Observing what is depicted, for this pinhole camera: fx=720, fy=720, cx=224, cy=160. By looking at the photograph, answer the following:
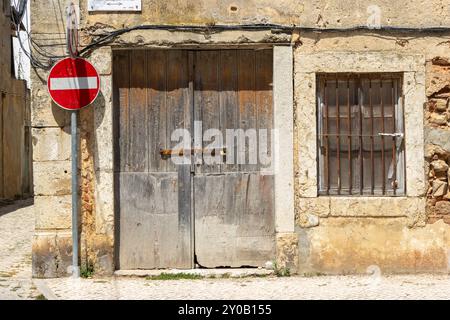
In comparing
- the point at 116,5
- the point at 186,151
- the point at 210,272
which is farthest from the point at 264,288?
the point at 116,5

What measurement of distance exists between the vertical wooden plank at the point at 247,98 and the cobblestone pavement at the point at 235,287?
1478 millimetres

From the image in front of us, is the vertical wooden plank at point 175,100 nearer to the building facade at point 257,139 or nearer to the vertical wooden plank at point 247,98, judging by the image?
the building facade at point 257,139

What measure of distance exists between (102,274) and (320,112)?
2.95 metres

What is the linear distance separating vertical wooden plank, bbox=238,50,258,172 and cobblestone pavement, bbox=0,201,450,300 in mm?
1478

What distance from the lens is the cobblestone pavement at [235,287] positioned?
677 centimetres

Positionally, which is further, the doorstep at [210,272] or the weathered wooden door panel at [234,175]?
the weathered wooden door panel at [234,175]

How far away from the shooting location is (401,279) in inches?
297

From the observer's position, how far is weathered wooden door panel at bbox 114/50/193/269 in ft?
26.0

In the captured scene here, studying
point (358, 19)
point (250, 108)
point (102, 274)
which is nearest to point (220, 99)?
point (250, 108)

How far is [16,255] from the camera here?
9.41 m

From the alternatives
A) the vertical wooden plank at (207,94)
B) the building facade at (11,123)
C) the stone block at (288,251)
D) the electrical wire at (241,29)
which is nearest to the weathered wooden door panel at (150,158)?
the vertical wooden plank at (207,94)

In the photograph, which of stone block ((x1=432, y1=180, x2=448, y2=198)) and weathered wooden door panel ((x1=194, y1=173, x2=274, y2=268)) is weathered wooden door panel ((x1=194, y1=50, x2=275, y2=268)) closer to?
weathered wooden door panel ((x1=194, y1=173, x2=274, y2=268))

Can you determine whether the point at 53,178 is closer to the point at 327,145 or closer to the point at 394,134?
the point at 327,145
